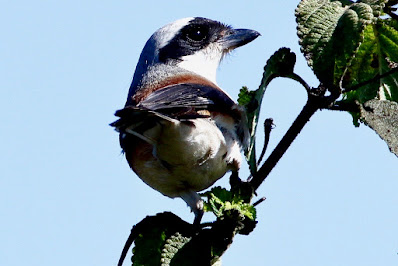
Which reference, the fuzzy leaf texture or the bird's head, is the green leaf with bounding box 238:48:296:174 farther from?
the bird's head

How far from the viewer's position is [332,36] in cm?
221

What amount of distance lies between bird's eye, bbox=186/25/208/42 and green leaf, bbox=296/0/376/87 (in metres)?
2.52

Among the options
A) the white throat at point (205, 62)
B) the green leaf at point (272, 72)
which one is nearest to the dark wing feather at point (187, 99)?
the white throat at point (205, 62)

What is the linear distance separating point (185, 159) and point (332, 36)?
1.63m

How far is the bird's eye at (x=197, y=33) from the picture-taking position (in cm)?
478

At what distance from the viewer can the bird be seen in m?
3.39

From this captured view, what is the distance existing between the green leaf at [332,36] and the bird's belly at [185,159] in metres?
1.35

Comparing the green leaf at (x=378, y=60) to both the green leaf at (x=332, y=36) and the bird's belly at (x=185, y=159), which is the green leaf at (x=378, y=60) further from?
the bird's belly at (x=185, y=159)

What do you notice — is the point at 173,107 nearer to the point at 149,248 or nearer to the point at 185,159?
the point at 185,159

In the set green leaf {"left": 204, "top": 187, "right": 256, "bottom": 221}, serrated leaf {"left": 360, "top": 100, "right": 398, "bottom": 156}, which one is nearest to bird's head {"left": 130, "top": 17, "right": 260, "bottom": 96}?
green leaf {"left": 204, "top": 187, "right": 256, "bottom": 221}

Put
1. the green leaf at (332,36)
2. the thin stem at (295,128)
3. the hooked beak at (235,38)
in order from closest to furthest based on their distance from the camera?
the green leaf at (332,36) → the thin stem at (295,128) → the hooked beak at (235,38)

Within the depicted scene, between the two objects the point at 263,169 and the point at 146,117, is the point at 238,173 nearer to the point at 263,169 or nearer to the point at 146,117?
the point at 146,117

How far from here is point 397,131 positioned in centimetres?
224

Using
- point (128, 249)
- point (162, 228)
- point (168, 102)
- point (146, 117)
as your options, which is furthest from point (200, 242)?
point (168, 102)
